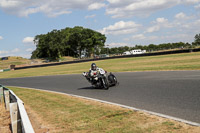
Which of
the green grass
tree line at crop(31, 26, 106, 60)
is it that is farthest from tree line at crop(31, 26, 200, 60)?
the green grass

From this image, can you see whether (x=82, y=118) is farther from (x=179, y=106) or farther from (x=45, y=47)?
(x=45, y=47)

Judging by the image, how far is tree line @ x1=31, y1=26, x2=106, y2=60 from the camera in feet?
349

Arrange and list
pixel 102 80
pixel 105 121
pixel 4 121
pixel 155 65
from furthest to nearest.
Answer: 1. pixel 155 65
2. pixel 102 80
3. pixel 4 121
4. pixel 105 121

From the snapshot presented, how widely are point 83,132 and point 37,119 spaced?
235 cm

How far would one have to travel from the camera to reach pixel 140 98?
8.87m

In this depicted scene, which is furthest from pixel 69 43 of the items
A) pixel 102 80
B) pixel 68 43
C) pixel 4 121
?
pixel 4 121

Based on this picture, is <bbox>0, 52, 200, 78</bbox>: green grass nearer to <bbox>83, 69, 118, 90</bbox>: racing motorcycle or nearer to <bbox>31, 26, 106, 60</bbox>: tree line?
<bbox>83, 69, 118, 90</bbox>: racing motorcycle

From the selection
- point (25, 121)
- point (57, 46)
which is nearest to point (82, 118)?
point (25, 121)

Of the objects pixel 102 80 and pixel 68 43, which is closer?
pixel 102 80

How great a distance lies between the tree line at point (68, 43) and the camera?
106 metres

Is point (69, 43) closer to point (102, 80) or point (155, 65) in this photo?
point (155, 65)

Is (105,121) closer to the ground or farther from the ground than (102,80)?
closer to the ground

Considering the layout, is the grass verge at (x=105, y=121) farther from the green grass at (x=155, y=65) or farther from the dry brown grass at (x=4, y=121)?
the green grass at (x=155, y=65)

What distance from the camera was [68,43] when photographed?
120 meters
